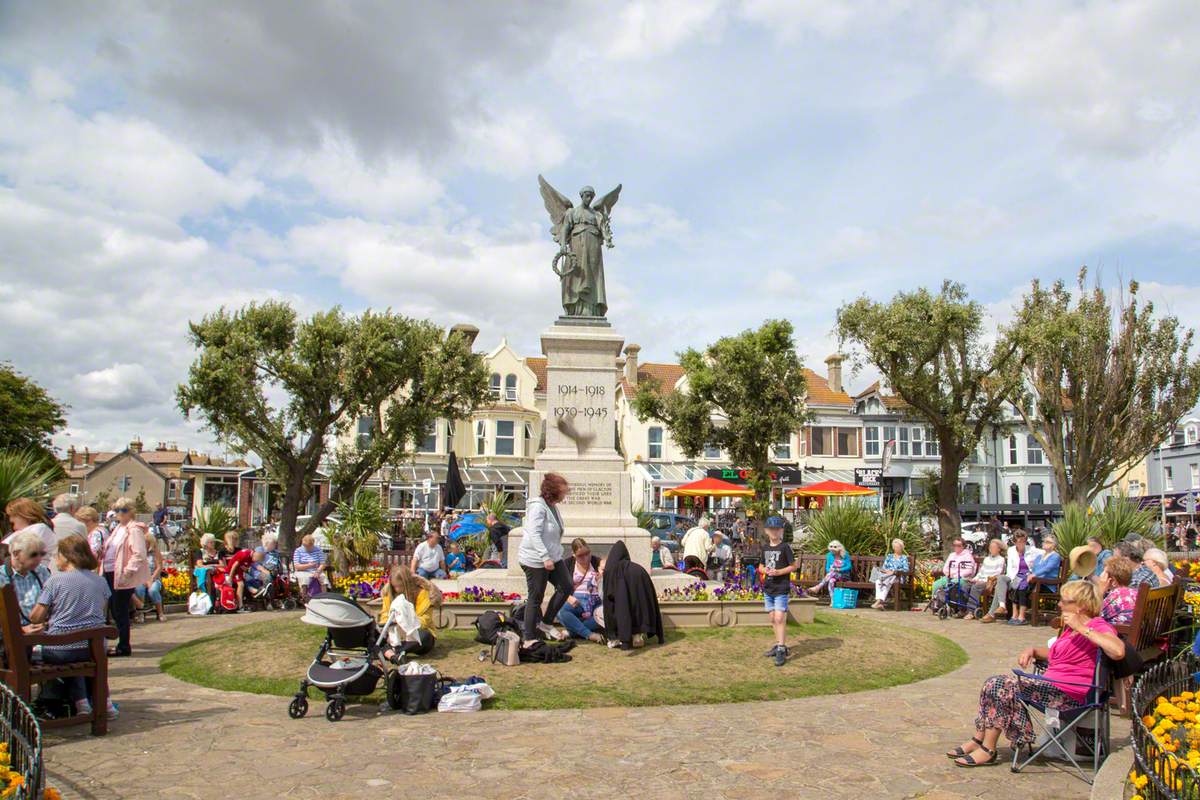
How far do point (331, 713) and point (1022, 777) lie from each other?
5.27 meters

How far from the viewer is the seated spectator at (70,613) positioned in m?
7.33

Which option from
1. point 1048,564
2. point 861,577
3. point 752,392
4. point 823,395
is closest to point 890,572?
point 861,577

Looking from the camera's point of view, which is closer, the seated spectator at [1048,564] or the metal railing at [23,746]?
the metal railing at [23,746]

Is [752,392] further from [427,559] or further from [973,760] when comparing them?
[973,760]

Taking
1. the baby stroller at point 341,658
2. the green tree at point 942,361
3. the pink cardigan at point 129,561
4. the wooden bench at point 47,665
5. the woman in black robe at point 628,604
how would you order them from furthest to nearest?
the green tree at point 942,361, the pink cardigan at point 129,561, the woman in black robe at point 628,604, the baby stroller at point 341,658, the wooden bench at point 47,665

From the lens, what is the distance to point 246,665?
977 centimetres

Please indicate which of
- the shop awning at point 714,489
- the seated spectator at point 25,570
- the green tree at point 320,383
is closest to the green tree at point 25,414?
the green tree at point 320,383

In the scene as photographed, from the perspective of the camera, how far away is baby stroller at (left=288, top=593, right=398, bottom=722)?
770 centimetres

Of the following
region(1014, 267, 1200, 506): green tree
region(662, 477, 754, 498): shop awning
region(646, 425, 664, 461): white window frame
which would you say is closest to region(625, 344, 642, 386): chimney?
region(646, 425, 664, 461): white window frame

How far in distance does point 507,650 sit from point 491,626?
2.05 feet

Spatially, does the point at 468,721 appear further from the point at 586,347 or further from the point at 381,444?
the point at 381,444

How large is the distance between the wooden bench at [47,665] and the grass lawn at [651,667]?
184 centimetres

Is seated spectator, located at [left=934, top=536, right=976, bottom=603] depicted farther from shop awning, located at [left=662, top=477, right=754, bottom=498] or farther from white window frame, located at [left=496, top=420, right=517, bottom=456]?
white window frame, located at [left=496, top=420, right=517, bottom=456]

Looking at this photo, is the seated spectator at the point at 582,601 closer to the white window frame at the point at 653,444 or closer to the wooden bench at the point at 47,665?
the wooden bench at the point at 47,665
